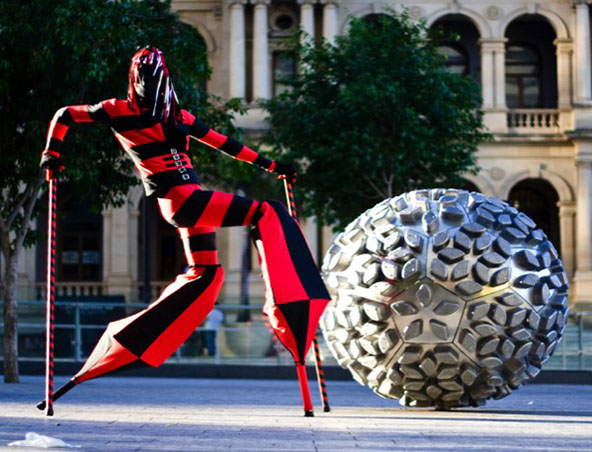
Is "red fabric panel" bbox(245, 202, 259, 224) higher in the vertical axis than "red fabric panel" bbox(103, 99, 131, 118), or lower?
lower

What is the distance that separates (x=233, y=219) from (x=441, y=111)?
20.2 metres

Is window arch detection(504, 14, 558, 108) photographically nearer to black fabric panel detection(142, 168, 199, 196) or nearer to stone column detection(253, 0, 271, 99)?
stone column detection(253, 0, 271, 99)

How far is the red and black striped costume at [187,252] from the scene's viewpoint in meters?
7.55

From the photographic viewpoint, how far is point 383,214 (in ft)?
27.5

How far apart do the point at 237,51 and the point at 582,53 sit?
39.1ft

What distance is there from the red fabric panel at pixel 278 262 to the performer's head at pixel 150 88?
0.93 meters

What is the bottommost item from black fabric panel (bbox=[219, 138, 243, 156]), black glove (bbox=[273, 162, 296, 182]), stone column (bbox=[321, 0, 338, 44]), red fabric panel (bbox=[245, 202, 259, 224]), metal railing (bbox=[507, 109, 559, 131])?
red fabric panel (bbox=[245, 202, 259, 224])

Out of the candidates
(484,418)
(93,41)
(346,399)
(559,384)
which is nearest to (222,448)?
(484,418)

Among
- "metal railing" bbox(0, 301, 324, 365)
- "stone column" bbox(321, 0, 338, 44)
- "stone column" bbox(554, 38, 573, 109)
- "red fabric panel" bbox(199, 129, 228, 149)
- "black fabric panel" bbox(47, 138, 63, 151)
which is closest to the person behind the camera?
"black fabric panel" bbox(47, 138, 63, 151)

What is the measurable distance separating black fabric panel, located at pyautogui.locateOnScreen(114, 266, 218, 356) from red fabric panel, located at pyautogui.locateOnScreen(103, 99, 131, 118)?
1128mm

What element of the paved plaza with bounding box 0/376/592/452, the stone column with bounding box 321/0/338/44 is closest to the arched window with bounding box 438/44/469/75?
the stone column with bounding box 321/0/338/44

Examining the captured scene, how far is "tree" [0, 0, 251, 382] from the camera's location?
13.8 meters

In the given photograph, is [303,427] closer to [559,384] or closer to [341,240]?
[341,240]

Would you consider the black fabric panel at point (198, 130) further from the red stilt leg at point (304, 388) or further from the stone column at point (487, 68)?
the stone column at point (487, 68)
